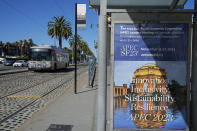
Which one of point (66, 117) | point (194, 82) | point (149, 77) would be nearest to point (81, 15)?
point (66, 117)

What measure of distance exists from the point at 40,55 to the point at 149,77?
68.1ft

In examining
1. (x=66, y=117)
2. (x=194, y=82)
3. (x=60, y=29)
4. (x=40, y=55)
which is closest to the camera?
(x=194, y=82)

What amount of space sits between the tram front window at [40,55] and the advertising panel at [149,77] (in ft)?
66.4

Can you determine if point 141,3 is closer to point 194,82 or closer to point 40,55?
point 194,82

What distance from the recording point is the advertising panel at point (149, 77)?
390 cm

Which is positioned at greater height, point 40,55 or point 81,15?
point 81,15

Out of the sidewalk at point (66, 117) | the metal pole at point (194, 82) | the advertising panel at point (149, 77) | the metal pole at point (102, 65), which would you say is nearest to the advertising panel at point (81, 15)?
the sidewalk at point (66, 117)

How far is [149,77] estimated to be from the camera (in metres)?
4.03

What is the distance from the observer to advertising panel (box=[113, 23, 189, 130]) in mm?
3896

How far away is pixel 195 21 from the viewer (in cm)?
379

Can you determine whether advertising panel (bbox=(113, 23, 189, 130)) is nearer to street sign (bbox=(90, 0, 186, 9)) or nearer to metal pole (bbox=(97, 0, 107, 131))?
metal pole (bbox=(97, 0, 107, 131))

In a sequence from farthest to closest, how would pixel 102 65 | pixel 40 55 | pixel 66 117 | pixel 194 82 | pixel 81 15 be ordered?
pixel 40 55, pixel 81 15, pixel 66 117, pixel 194 82, pixel 102 65

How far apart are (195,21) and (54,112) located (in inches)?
185

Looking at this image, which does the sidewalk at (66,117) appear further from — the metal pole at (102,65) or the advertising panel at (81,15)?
the advertising panel at (81,15)
